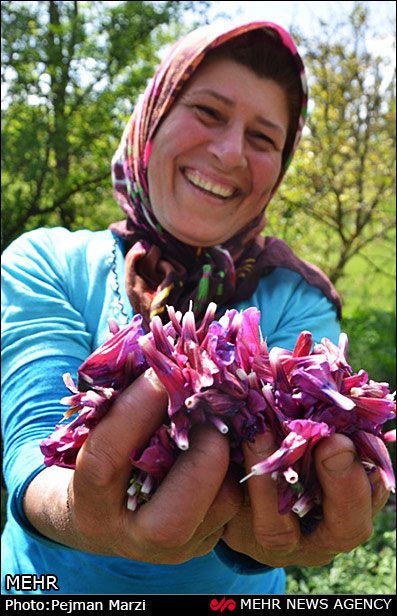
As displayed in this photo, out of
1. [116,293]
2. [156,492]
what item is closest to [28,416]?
[116,293]

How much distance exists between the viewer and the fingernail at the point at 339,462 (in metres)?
0.95

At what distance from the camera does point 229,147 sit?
1696 mm

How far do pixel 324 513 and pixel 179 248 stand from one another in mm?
1032

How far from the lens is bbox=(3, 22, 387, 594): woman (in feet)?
4.45

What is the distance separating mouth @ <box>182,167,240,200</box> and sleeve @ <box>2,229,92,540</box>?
0.40 m

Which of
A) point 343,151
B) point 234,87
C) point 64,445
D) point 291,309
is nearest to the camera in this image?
point 64,445

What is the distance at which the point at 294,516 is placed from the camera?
1.04 m

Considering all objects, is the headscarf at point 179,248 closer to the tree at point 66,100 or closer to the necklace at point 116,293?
the necklace at point 116,293

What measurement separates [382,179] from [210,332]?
5.18 metres

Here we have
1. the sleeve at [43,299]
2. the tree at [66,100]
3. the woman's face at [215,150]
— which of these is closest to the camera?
the sleeve at [43,299]

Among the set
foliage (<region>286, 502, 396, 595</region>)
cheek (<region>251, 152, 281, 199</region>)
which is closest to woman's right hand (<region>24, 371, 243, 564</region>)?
cheek (<region>251, 152, 281, 199</region>)

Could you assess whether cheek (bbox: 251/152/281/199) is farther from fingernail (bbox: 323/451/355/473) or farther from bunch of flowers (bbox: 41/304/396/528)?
fingernail (bbox: 323/451/355/473)

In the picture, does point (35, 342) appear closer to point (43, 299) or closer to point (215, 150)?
point (43, 299)
